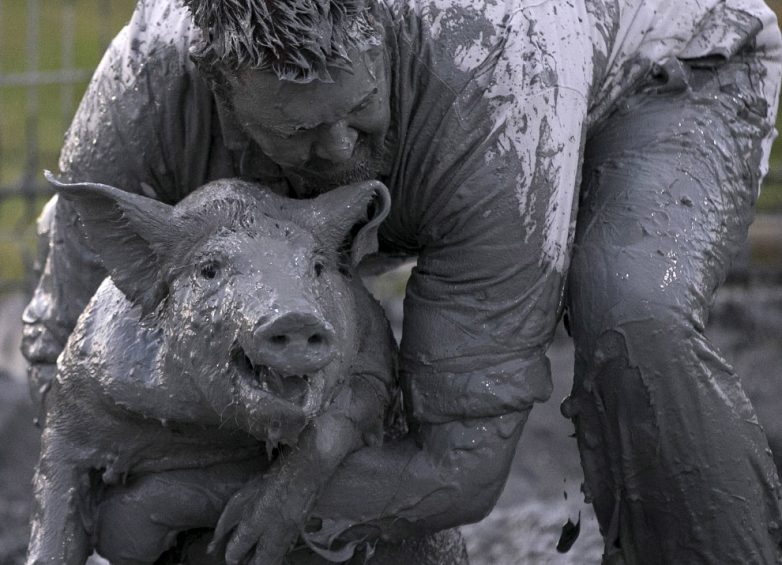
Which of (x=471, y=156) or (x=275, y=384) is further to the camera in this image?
(x=471, y=156)

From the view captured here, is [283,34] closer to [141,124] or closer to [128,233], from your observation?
[128,233]

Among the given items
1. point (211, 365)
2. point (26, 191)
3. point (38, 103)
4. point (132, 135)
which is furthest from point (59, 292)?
point (38, 103)

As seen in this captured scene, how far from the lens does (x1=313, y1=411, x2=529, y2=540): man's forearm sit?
9.52 feet

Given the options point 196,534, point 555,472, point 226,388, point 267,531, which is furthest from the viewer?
point 555,472

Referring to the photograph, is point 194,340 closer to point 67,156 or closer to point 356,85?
point 356,85

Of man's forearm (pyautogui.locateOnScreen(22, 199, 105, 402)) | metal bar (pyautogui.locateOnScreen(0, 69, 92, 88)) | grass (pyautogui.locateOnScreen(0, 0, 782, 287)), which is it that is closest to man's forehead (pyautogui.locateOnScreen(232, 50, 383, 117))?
man's forearm (pyautogui.locateOnScreen(22, 199, 105, 402))

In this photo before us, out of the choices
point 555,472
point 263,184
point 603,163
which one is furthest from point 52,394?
point 555,472

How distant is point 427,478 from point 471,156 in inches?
23.1

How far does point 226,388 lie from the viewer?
2.59 metres

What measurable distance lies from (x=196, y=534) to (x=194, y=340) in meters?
0.60

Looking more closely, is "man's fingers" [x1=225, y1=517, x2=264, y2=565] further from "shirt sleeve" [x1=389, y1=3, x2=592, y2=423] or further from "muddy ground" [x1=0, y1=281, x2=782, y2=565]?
"muddy ground" [x1=0, y1=281, x2=782, y2=565]

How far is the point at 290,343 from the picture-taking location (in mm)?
2434

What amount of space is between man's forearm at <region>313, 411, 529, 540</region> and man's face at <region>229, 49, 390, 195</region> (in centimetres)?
50

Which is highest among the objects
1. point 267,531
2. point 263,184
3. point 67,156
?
point 263,184
